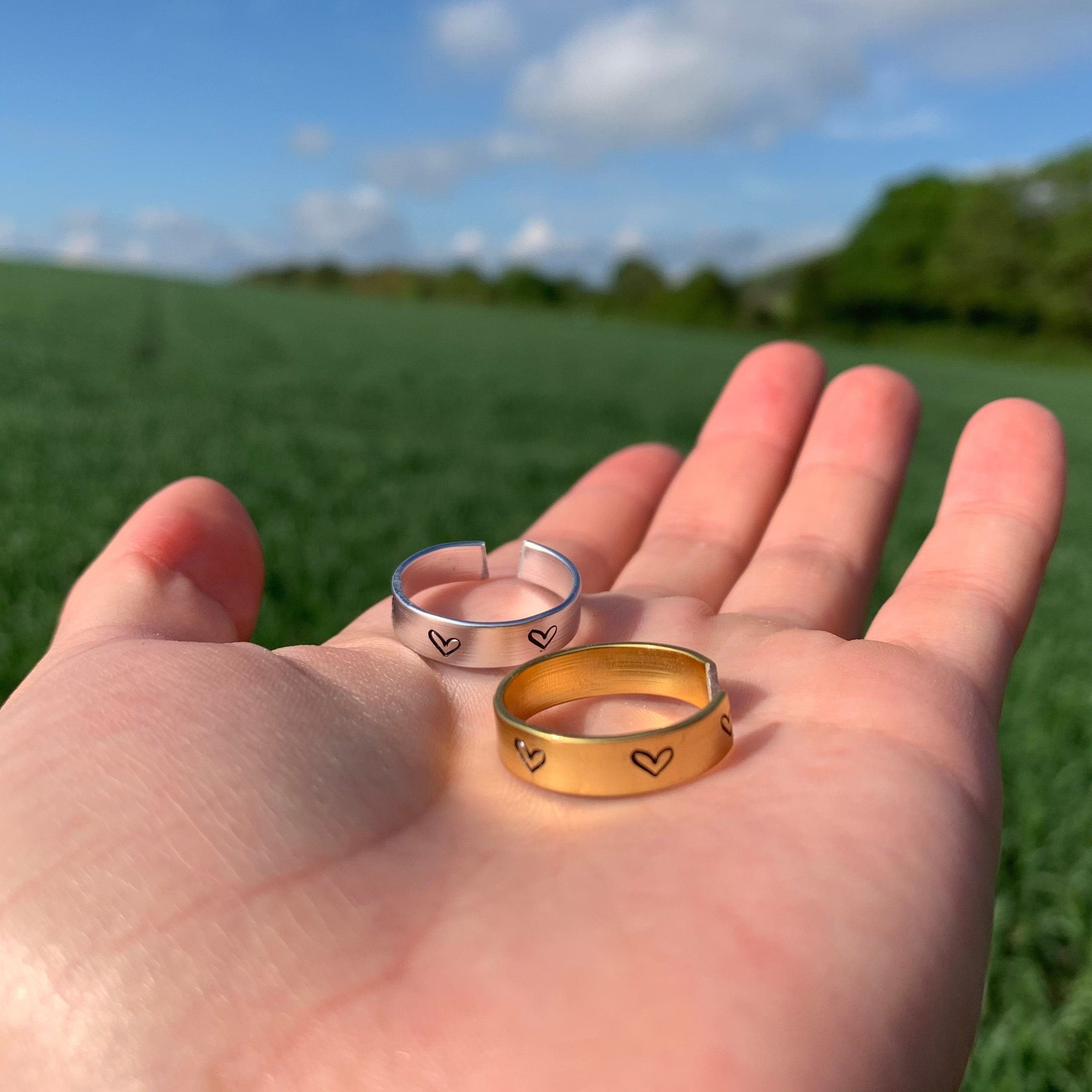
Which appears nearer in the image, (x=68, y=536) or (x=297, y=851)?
(x=297, y=851)

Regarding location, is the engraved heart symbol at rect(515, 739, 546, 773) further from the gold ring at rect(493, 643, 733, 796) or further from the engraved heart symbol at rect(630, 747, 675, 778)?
the engraved heart symbol at rect(630, 747, 675, 778)

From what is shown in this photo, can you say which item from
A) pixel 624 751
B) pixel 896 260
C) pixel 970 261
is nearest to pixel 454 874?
pixel 624 751

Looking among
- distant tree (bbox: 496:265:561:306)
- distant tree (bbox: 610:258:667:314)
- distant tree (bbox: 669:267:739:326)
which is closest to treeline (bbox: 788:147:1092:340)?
distant tree (bbox: 669:267:739:326)

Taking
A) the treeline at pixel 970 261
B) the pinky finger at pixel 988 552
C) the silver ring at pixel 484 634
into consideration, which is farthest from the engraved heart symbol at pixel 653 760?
the treeline at pixel 970 261

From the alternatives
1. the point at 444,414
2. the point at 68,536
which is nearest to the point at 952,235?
the point at 444,414

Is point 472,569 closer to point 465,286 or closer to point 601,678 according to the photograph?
point 601,678

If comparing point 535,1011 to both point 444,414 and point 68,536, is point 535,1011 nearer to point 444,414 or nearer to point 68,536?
point 68,536
